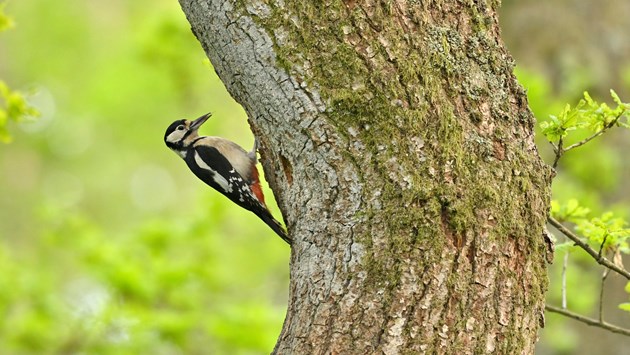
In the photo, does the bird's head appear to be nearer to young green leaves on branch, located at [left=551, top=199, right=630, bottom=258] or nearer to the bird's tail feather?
the bird's tail feather

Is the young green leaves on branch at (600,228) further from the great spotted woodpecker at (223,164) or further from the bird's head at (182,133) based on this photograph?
the bird's head at (182,133)

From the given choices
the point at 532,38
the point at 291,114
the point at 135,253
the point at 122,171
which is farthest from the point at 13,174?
the point at 291,114

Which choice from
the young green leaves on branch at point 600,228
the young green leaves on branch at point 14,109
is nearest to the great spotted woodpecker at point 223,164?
the young green leaves on branch at point 14,109

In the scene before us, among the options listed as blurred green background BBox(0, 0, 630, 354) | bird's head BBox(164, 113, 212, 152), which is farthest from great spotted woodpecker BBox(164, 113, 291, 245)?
blurred green background BBox(0, 0, 630, 354)

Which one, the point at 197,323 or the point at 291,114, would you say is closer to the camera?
the point at 291,114

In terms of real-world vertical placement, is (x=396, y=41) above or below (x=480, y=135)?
above

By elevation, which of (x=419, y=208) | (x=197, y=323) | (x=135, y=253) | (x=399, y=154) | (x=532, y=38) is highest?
(x=532, y=38)

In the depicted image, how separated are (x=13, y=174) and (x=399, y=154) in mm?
15776

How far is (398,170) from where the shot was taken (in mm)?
2521

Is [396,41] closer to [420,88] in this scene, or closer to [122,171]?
[420,88]

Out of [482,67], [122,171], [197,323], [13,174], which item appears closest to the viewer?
[482,67]

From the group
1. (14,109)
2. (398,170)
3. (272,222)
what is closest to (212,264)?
(272,222)

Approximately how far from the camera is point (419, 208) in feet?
8.22

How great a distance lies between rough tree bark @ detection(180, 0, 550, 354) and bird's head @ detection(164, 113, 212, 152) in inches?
107
